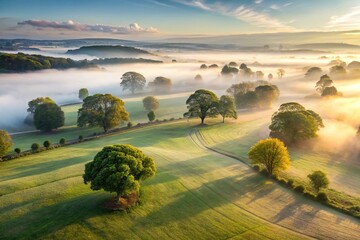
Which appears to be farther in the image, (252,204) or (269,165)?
(269,165)

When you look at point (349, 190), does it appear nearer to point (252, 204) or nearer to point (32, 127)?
point (252, 204)

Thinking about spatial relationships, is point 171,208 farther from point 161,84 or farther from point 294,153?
point 161,84

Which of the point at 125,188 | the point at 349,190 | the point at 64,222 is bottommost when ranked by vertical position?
the point at 349,190

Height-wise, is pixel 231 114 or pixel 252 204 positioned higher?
pixel 231 114

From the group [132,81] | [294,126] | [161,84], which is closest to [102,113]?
[294,126]

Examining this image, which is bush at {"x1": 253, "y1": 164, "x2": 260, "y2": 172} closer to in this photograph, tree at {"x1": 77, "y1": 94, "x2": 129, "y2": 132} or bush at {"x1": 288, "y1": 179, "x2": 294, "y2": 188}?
bush at {"x1": 288, "y1": 179, "x2": 294, "y2": 188}

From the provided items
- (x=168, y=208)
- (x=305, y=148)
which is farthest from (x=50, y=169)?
(x=305, y=148)
